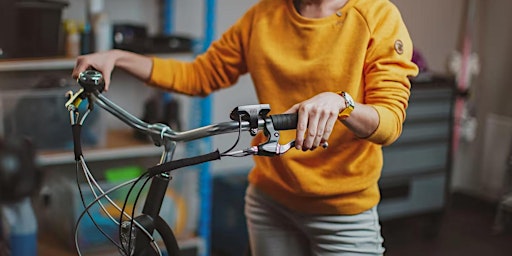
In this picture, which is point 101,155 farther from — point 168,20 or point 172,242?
point 172,242

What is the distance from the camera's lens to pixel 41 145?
7.39 ft

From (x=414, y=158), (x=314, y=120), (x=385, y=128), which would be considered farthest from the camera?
(x=414, y=158)

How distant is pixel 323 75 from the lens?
1.25 meters

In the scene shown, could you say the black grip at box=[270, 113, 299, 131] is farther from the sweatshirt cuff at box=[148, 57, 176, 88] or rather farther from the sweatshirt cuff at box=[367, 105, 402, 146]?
the sweatshirt cuff at box=[148, 57, 176, 88]

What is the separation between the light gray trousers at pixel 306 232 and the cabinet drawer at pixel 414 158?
1.53 metres

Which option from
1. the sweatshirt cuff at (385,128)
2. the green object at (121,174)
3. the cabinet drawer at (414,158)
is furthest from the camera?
the cabinet drawer at (414,158)

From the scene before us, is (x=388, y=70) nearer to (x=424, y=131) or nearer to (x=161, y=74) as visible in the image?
(x=161, y=74)

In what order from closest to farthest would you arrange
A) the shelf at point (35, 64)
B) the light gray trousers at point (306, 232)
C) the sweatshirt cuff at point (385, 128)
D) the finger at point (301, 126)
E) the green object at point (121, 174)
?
1. the finger at point (301, 126)
2. the sweatshirt cuff at point (385, 128)
3. the light gray trousers at point (306, 232)
4. the shelf at point (35, 64)
5. the green object at point (121, 174)

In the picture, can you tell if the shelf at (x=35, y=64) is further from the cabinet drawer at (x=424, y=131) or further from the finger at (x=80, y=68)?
the cabinet drawer at (x=424, y=131)

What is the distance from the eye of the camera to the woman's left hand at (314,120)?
3.22ft

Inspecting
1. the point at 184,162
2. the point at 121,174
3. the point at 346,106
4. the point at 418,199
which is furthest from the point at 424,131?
the point at 184,162

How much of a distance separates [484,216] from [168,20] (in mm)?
1866

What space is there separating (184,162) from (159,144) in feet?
0.57

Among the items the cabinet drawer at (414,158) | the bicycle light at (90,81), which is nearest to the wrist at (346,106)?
the bicycle light at (90,81)
